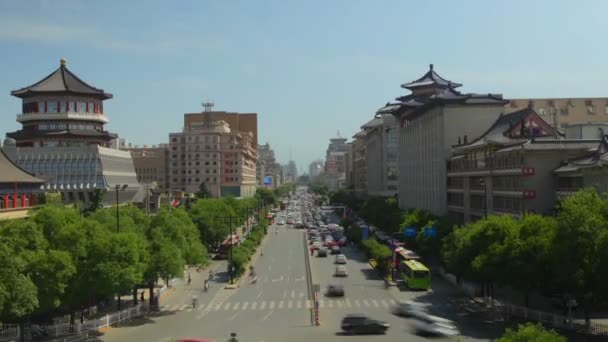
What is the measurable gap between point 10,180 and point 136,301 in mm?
13929

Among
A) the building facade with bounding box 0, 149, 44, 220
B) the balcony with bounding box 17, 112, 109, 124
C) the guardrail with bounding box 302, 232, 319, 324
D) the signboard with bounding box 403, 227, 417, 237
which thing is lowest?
the guardrail with bounding box 302, 232, 319, 324

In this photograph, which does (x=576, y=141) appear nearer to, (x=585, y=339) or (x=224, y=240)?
(x=585, y=339)

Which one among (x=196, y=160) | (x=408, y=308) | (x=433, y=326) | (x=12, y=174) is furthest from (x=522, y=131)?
(x=196, y=160)

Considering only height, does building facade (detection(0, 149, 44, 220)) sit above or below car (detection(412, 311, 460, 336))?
above

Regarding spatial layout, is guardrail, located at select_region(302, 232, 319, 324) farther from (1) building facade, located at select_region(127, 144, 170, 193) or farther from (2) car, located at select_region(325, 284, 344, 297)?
(1) building facade, located at select_region(127, 144, 170, 193)

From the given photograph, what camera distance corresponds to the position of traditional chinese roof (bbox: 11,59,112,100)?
309 ft

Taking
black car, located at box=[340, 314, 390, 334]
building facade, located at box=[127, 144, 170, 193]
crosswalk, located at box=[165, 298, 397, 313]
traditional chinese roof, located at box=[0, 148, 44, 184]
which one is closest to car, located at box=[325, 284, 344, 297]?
crosswalk, located at box=[165, 298, 397, 313]

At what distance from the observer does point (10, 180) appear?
50.8m

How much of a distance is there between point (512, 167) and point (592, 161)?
10.7 metres

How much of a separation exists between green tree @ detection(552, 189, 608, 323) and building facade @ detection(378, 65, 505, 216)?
41911 mm

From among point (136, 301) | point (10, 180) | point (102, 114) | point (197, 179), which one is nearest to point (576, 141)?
point (136, 301)

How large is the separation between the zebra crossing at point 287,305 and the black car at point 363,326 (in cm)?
919

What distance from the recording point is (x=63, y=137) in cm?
9500

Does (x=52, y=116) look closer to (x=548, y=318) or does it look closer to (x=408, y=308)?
(x=408, y=308)
